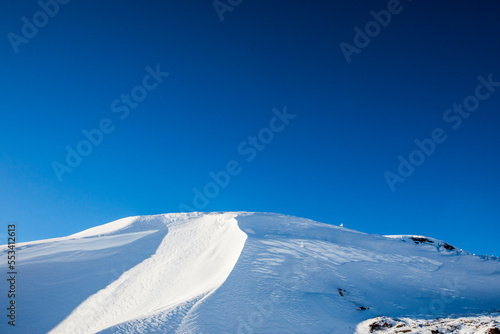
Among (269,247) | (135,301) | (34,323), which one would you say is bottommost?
(34,323)

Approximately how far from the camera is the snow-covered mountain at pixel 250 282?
1327 cm

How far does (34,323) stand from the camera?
16359mm

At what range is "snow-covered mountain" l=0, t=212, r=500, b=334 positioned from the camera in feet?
43.5

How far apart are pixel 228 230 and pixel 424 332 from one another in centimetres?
1527

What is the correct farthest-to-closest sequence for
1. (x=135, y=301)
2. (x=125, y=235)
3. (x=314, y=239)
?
(x=125, y=235) < (x=314, y=239) < (x=135, y=301)

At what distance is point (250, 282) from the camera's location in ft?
52.0

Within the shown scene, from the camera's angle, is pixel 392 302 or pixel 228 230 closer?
pixel 392 302

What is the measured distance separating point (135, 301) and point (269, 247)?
29.3 feet

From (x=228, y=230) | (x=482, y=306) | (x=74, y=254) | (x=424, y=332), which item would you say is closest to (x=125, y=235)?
(x=74, y=254)

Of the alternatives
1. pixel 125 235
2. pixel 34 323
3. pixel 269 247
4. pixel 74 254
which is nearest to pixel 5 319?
pixel 34 323

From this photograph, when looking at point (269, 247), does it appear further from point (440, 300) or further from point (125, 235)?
point (125, 235)

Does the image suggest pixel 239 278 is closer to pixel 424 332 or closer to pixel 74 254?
pixel 424 332

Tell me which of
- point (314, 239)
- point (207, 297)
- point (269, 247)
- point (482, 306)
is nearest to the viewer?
point (207, 297)

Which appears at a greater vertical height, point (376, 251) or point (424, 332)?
point (376, 251)
